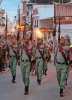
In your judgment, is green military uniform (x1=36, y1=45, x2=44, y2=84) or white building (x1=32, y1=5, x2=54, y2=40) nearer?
green military uniform (x1=36, y1=45, x2=44, y2=84)

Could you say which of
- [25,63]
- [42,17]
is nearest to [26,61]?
[25,63]

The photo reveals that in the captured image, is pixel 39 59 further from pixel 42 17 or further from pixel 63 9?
pixel 42 17

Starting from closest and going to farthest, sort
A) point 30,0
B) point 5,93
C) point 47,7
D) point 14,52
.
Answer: point 5,93
point 14,52
point 47,7
point 30,0

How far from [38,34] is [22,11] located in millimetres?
23272

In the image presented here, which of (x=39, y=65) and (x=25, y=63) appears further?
(x=39, y=65)

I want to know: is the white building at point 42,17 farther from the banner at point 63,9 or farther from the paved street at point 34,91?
the paved street at point 34,91

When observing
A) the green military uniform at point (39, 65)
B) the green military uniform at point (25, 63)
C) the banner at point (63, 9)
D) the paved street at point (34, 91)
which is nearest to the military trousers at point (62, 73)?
the paved street at point (34, 91)

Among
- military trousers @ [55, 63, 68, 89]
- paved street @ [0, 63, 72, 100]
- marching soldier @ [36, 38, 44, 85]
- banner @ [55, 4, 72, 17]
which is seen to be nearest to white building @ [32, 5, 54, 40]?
banner @ [55, 4, 72, 17]

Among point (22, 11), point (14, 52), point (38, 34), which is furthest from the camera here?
point (22, 11)

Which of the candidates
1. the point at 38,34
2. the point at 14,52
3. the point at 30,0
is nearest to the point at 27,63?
the point at 14,52

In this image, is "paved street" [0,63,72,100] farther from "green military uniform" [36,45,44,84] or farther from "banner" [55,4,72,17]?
"banner" [55,4,72,17]

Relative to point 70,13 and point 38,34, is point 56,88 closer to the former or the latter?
point 70,13

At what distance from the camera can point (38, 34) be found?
158ft

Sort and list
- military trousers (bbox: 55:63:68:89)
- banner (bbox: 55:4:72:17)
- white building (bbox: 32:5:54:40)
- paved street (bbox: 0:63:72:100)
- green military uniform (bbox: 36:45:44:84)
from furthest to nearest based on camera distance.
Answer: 1. white building (bbox: 32:5:54:40)
2. banner (bbox: 55:4:72:17)
3. green military uniform (bbox: 36:45:44:84)
4. military trousers (bbox: 55:63:68:89)
5. paved street (bbox: 0:63:72:100)
